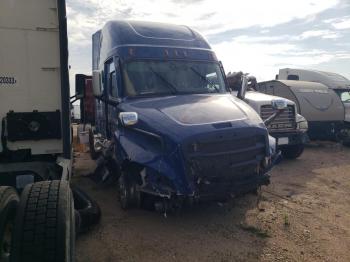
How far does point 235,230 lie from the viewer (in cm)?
523

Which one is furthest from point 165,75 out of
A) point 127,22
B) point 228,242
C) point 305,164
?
point 305,164

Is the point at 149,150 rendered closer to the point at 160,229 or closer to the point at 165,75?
the point at 160,229

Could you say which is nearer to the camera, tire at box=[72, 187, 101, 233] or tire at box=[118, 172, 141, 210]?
tire at box=[72, 187, 101, 233]

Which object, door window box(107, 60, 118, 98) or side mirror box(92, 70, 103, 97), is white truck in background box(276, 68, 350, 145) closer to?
→ door window box(107, 60, 118, 98)

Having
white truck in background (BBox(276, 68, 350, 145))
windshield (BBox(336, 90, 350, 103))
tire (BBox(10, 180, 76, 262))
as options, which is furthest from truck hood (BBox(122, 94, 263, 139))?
windshield (BBox(336, 90, 350, 103))

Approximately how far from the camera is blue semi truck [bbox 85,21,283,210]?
4895 mm

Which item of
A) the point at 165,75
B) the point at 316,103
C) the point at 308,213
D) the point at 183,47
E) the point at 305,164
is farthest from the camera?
the point at 316,103

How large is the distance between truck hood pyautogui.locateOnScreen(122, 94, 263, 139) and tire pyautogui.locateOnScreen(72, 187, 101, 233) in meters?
1.29

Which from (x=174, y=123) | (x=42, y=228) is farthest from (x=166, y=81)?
(x=42, y=228)

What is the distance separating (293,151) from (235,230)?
5.70m

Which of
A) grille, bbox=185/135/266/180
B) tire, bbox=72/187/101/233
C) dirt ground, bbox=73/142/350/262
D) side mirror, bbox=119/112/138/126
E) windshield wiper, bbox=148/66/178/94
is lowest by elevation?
dirt ground, bbox=73/142/350/262

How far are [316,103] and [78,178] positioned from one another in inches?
329

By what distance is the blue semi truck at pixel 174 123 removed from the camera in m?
4.89

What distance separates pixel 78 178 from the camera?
823cm
